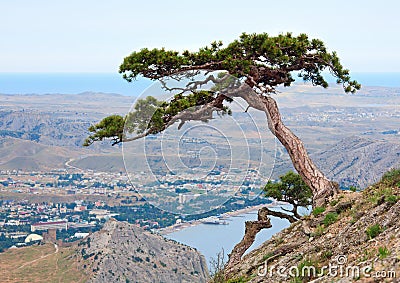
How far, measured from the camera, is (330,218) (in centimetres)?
877

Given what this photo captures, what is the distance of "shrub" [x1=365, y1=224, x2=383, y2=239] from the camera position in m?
6.77

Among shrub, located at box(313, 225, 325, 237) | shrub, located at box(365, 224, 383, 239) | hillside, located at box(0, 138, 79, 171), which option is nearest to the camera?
shrub, located at box(365, 224, 383, 239)

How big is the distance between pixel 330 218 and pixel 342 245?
5.53 ft

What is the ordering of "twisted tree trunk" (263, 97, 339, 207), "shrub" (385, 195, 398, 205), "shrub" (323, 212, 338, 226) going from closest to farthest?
"shrub" (385, 195, 398, 205)
"shrub" (323, 212, 338, 226)
"twisted tree trunk" (263, 97, 339, 207)

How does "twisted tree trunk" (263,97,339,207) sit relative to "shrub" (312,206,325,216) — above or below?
above

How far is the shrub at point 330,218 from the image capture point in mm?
8633

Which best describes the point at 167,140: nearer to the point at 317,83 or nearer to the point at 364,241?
the point at 317,83

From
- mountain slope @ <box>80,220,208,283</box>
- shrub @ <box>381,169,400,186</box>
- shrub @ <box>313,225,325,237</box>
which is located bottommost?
mountain slope @ <box>80,220,208,283</box>

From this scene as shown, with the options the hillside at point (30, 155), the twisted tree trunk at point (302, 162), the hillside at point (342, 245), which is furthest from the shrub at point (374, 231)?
the hillside at point (30, 155)

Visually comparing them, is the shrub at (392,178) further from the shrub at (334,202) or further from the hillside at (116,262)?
the hillside at (116,262)

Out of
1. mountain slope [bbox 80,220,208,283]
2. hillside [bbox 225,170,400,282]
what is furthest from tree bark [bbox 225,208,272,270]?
mountain slope [bbox 80,220,208,283]

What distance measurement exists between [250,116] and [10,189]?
90791 millimetres

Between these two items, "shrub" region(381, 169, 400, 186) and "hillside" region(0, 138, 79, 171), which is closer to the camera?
"shrub" region(381, 169, 400, 186)

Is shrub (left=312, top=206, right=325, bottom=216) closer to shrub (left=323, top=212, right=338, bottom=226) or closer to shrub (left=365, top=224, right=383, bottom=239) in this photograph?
shrub (left=323, top=212, right=338, bottom=226)
